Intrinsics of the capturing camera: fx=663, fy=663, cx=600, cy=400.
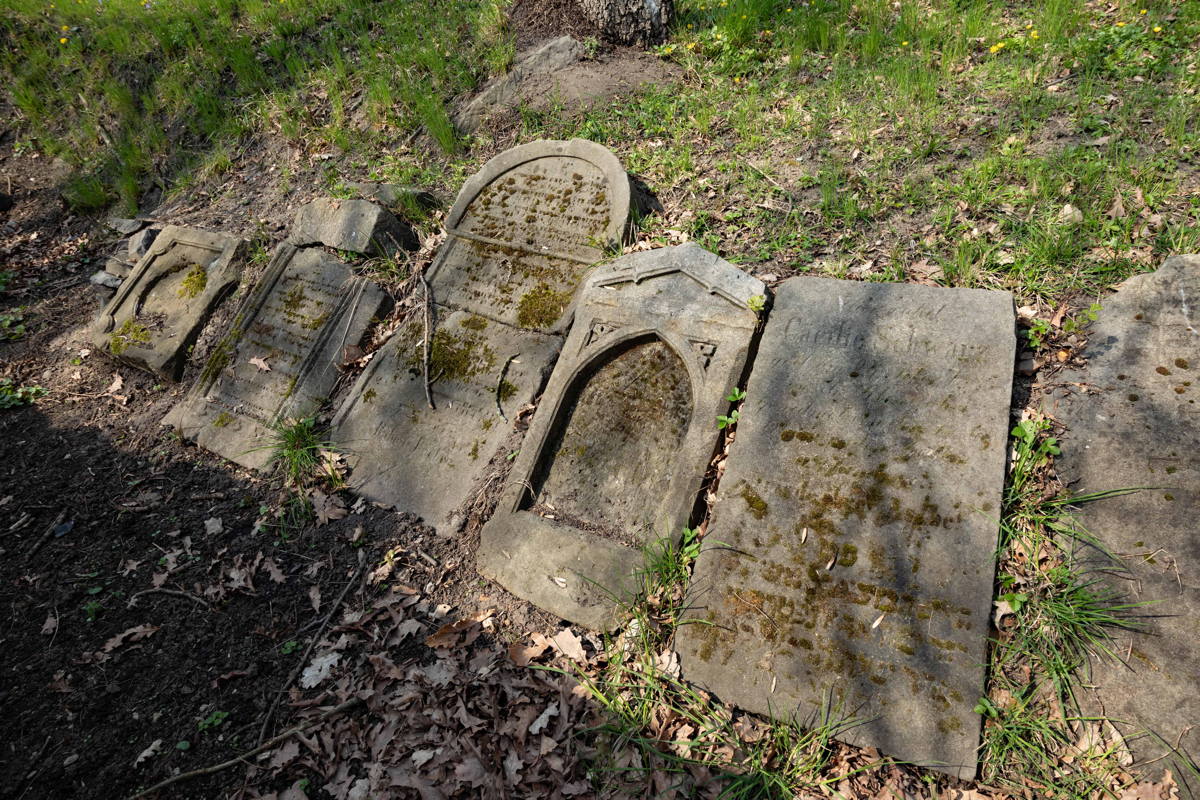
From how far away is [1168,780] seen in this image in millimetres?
1920

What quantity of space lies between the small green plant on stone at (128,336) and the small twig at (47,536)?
1.55 meters

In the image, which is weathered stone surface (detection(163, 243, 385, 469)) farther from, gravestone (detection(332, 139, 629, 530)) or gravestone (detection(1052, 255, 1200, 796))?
gravestone (detection(1052, 255, 1200, 796))

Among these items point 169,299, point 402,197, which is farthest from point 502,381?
point 169,299

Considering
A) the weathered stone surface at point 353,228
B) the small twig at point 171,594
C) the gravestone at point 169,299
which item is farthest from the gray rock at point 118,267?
the small twig at point 171,594

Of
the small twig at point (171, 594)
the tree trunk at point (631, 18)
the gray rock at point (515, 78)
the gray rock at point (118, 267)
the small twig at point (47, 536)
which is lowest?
the small twig at point (171, 594)

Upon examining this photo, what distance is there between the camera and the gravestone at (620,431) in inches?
115

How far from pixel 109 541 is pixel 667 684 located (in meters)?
3.35

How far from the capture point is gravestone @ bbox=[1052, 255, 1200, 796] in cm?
204

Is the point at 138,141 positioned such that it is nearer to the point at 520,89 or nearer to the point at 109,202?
the point at 109,202

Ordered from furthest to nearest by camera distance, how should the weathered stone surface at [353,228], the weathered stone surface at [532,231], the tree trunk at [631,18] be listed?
the tree trunk at [631,18] → the weathered stone surface at [353,228] → the weathered stone surface at [532,231]

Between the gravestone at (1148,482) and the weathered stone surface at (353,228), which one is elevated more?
the weathered stone surface at (353,228)

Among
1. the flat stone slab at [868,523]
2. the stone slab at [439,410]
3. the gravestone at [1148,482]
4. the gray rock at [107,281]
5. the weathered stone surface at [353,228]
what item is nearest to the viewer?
the gravestone at [1148,482]

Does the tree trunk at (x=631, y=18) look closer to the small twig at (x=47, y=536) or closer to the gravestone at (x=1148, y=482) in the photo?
the gravestone at (x=1148, y=482)

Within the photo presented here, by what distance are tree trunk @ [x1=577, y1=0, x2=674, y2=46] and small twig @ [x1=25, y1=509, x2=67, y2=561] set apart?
5443 millimetres
